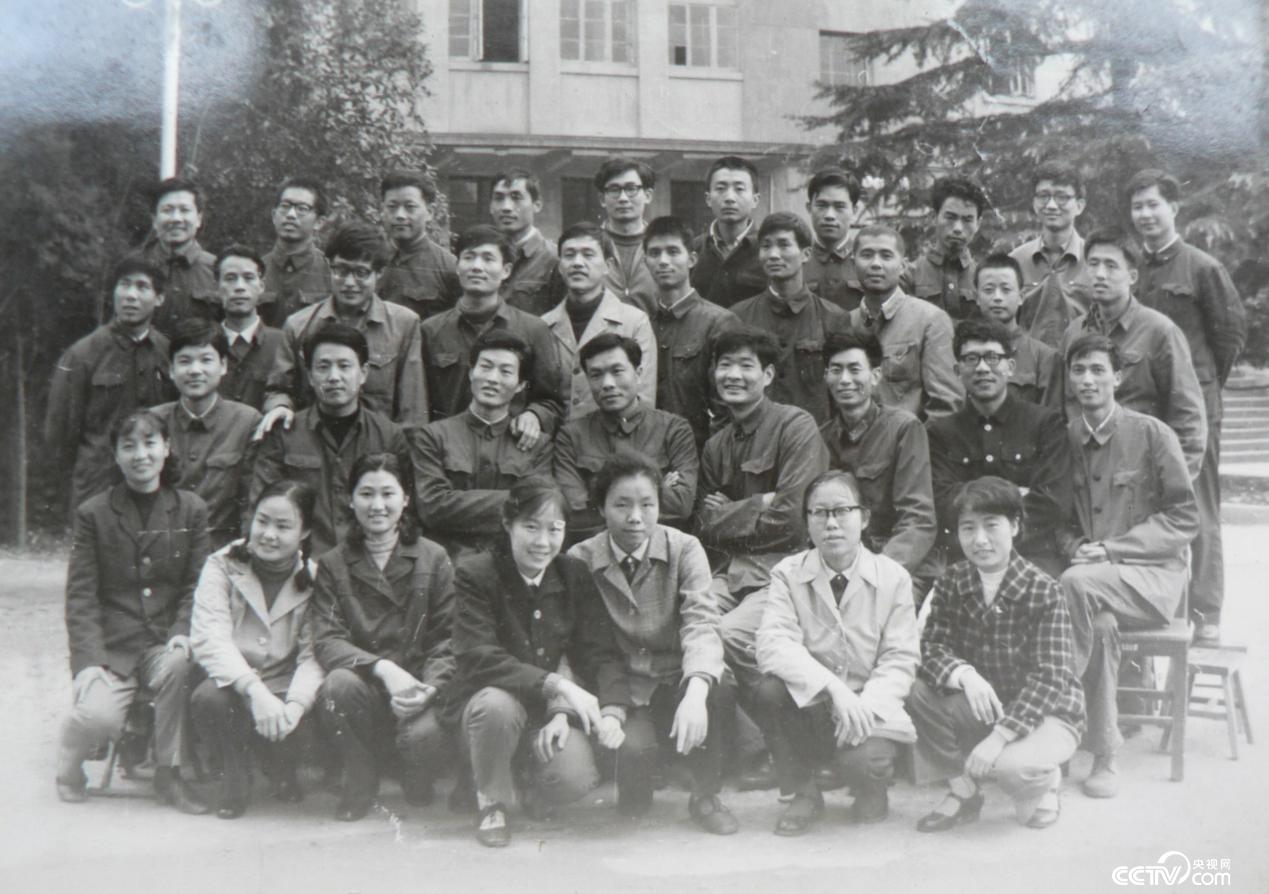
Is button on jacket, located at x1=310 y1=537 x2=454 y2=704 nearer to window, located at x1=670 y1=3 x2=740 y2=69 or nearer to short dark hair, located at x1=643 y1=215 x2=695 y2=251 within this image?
short dark hair, located at x1=643 y1=215 x2=695 y2=251

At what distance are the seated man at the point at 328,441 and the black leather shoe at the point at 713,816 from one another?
1604 mm

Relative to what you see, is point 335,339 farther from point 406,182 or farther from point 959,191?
point 959,191

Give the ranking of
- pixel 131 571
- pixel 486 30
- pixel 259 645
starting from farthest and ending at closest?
1. pixel 486 30
2. pixel 131 571
3. pixel 259 645

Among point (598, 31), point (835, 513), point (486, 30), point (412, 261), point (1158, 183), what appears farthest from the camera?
point (486, 30)

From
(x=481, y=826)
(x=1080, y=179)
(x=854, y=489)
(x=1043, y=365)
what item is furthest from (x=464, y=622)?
(x=1080, y=179)

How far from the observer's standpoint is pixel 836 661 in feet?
12.5

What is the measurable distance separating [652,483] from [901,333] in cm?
157

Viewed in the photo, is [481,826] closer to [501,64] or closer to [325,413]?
[325,413]

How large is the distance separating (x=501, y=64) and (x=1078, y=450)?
3205mm

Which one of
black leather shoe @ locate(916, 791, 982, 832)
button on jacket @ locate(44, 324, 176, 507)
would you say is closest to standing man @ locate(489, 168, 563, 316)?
button on jacket @ locate(44, 324, 176, 507)

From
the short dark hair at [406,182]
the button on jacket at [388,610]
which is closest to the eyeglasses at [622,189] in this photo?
the short dark hair at [406,182]

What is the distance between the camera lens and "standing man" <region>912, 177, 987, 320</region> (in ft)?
17.6

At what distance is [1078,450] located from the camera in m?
4.42

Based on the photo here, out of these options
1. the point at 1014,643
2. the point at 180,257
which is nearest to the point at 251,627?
the point at 180,257
